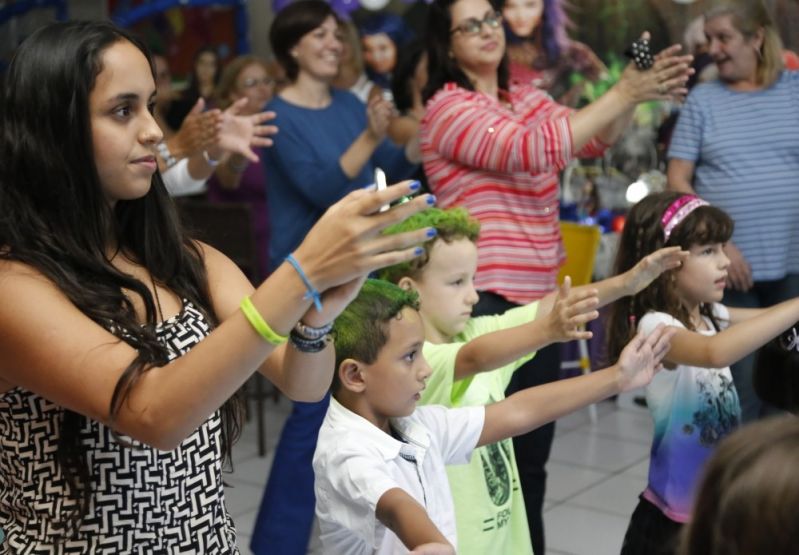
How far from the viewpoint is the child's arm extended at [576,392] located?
6.33 ft

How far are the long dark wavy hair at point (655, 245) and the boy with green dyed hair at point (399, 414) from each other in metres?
0.54

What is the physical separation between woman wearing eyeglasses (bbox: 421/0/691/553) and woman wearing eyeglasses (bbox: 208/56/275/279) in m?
2.01

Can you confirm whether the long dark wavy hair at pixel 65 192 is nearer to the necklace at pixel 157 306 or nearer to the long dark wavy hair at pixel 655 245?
the necklace at pixel 157 306

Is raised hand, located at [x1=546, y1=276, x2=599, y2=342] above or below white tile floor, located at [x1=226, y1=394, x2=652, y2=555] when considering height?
above

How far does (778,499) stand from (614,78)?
14.2 ft

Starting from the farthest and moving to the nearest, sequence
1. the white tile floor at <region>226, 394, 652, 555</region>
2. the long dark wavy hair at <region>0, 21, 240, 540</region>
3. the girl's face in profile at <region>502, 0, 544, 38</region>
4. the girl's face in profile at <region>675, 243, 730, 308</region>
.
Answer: the girl's face in profile at <region>502, 0, 544, 38</region> → the white tile floor at <region>226, 394, 652, 555</region> → the girl's face in profile at <region>675, 243, 730, 308</region> → the long dark wavy hair at <region>0, 21, 240, 540</region>

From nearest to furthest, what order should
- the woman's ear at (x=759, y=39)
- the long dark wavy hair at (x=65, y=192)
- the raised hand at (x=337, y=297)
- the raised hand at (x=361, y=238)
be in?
1. the raised hand at (x=361, y=238)
2. the raised hand at (x=337, y=297)
3. the long dark wavy hair at (x=65, y=192)
4. the woman's ear at (x=759, y=39)

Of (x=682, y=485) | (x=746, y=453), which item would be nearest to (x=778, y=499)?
(x=746, y=453)

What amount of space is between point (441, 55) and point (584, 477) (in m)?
1.86

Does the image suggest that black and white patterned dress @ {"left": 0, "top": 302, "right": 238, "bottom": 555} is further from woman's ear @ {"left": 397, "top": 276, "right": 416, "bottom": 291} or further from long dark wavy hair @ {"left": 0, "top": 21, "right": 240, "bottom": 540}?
woman's ear @ {"left": 397, "top": 276, "right": 416, "bottom": 291}

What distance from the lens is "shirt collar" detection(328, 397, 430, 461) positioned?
185 centimetres

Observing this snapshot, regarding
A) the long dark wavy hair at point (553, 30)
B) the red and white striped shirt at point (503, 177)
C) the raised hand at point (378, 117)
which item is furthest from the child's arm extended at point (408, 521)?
the long dark wavy hair at point (553, 30)

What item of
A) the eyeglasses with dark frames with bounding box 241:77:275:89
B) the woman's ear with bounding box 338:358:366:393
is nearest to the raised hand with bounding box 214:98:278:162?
the woman's ear with bounding box 338:358:366:393

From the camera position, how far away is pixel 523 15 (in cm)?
488
